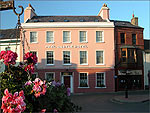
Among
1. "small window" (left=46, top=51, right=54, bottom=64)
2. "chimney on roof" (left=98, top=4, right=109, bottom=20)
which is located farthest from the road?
"chimney on roof" (left=98, top=4, right=109, bottom=20)

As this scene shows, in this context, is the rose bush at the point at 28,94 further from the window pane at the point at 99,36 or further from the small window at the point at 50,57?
the window pane at the point at 99,36

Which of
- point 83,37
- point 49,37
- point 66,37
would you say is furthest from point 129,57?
point 49,37

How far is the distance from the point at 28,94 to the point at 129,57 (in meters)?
19.8

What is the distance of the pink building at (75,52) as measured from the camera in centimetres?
1902

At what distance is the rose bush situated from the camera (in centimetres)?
189

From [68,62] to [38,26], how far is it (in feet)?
20.6

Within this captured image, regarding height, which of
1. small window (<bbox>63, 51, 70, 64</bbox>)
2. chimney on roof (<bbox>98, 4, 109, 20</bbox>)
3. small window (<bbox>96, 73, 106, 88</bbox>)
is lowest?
small window (<bbox>96, 73, 106, 88</bbox>)

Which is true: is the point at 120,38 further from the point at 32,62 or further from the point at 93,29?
the point at 32,62

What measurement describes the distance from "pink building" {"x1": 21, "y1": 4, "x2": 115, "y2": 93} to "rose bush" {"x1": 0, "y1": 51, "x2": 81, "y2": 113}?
1582cm

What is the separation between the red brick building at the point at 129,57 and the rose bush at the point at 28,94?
1768 cm

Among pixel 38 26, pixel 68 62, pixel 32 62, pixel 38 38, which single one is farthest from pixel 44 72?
pixel 32 62

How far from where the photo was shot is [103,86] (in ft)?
62.5

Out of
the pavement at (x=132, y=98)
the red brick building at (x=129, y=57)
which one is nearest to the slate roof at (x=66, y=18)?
the red brick building at (x=129, y=57)

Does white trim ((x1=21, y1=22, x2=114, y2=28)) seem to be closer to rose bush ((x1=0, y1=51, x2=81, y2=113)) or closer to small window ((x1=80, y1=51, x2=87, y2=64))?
small window ((x1=80, y1=51, x2=87, y2=64))
